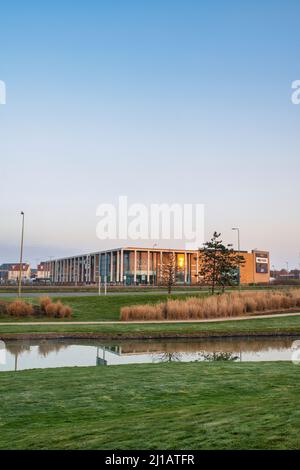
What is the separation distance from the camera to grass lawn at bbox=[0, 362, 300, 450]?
17.4ft

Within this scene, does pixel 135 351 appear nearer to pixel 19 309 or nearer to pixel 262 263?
pixel 19 309

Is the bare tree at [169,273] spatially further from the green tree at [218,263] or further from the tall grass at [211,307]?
the tall grass at [211,307]

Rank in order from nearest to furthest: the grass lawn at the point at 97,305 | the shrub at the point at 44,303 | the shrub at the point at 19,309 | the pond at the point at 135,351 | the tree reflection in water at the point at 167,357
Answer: the pond at the point at 135,351, the tree reflection in water at the point at 167,357, the shrub at the point at 19,309, the grass lawn at the point at 97,305, the shrub at the point at 44,303

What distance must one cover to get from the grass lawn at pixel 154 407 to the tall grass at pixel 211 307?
15808 mm

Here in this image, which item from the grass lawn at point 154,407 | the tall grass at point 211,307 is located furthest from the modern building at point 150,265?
the grass lawn at point 154,407

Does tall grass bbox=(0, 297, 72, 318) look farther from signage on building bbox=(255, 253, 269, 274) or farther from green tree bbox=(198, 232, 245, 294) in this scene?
signage on building bbox=(255, 253, 269, 274)

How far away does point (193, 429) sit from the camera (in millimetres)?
5609

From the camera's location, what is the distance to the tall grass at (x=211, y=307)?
92.6ft

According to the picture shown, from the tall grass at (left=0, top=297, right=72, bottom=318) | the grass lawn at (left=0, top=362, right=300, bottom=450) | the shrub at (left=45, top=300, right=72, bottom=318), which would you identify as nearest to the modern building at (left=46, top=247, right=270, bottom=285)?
the tall grass at (left=0, top=297, right=72, bottom=318)

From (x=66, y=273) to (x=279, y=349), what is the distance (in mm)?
127631

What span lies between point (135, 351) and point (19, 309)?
13.8 m
